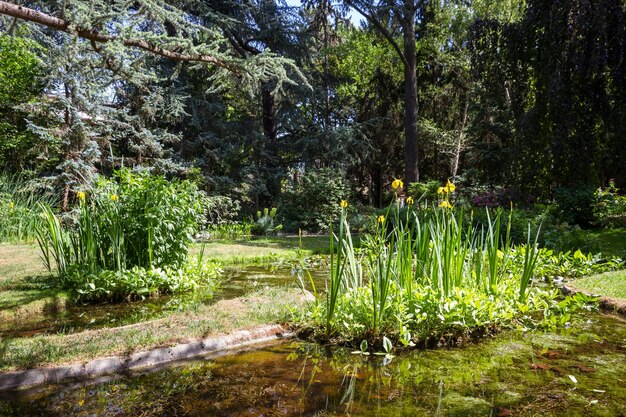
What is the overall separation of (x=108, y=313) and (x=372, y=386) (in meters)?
2.63

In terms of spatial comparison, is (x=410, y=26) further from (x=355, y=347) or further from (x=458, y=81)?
(x=355, y=347)

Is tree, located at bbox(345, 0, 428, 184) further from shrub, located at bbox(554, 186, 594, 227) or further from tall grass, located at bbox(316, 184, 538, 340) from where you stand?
tall grass, located at bbox(316, 184, 538, 340)

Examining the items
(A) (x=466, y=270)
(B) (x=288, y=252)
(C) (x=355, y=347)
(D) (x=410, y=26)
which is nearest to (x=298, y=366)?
(C) (x=355, y=347)

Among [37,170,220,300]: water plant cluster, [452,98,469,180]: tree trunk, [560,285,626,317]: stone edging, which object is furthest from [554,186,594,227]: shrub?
[37,170,220,300]: water plant cluster

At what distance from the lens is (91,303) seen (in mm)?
4113

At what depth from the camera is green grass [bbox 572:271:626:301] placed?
386cm

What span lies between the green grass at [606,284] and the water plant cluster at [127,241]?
387 centimetres

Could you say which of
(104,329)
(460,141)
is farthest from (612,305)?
(460,141)

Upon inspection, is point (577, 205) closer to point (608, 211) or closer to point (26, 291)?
point (608, 211)

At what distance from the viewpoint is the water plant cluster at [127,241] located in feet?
13.3

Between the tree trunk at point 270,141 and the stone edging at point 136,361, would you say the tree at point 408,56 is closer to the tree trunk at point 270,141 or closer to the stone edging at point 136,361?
the tree trunk at point 270,141

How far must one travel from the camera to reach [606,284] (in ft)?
13.8

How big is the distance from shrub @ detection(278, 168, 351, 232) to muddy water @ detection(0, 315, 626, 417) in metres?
9.91

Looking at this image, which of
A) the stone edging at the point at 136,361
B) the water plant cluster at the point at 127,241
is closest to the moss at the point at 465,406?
the stone edging at the point at 136,361
